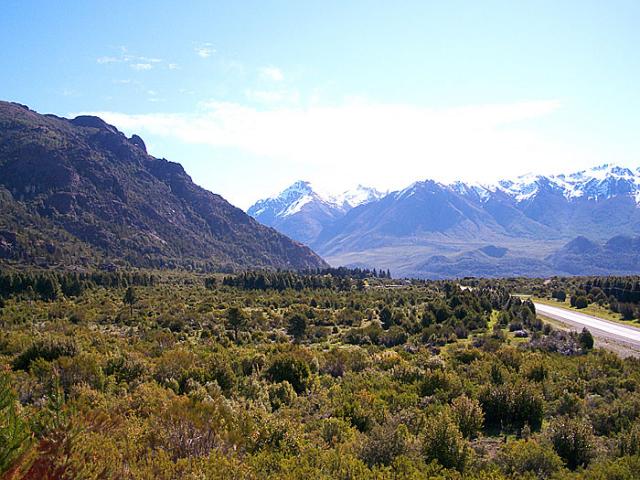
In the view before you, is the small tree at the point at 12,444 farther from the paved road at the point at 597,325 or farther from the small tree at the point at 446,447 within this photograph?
the paved road at the point at 597,325

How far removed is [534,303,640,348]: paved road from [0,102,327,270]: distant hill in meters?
107

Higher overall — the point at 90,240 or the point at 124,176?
the point at 124,176

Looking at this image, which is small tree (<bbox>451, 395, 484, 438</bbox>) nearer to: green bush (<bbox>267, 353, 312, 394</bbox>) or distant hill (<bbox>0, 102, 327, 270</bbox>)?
green bush (<bbox>267, 353, 312, 394</bbox>)

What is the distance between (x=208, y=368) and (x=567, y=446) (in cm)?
1214

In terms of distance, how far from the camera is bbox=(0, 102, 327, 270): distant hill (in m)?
122

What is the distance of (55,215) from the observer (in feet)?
452

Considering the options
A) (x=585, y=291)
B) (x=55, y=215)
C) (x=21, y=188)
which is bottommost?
(x=585, y=291)

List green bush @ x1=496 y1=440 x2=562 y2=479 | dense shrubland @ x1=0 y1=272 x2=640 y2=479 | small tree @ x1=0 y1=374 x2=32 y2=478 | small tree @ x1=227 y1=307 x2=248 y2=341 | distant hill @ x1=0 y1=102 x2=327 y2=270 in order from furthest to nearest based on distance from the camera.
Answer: distant hill @ x1=0 y1=102 x2=327 y2=270, small tree @ x1=227 y1=307 x2=248 y2=341, green bush @ x1=496 y1=440 x2=562 y2=479, dense shrubland @ x1=0 y1=272 x2=640 y2=479, small tree @ x1=0 y1=374 x2=32 y2=478

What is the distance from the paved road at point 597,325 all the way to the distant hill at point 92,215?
107220 millimetres

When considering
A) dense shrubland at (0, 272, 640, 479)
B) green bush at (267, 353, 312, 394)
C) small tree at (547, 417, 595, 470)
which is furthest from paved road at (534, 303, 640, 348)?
green bush at (267, 353, 312, 394)

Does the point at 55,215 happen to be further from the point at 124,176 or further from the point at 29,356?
Result: the point at 29,356

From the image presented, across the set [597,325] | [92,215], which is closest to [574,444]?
[597,325]

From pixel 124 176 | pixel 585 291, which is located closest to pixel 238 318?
pixel 585 291

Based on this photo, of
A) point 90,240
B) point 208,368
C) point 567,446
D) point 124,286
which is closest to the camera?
point 567,446
